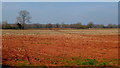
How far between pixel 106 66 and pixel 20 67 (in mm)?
3737

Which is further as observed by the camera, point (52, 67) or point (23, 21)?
point (23, 21)

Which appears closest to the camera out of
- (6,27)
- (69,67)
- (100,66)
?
(69,67)

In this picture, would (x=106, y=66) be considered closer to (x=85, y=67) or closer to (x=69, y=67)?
(x=85, y=67)

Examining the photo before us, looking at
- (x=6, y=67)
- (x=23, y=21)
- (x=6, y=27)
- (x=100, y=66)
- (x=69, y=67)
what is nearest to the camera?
(x=6, y=67)

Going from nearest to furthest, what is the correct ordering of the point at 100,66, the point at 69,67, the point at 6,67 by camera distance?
the point at 6,67
the point at 69,67
the point at 100,66

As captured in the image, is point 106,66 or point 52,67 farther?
point 106,66

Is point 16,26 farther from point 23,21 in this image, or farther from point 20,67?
point 20,67

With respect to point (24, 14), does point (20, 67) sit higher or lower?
lower

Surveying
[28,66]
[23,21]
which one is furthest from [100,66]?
[23,21]

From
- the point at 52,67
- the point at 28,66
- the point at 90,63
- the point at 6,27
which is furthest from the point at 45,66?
the point at 6,27

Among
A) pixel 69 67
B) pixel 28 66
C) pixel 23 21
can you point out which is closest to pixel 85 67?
pixel 69 67

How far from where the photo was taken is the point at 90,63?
745cm

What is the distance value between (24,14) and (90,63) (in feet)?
249

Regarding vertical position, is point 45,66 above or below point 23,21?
below
